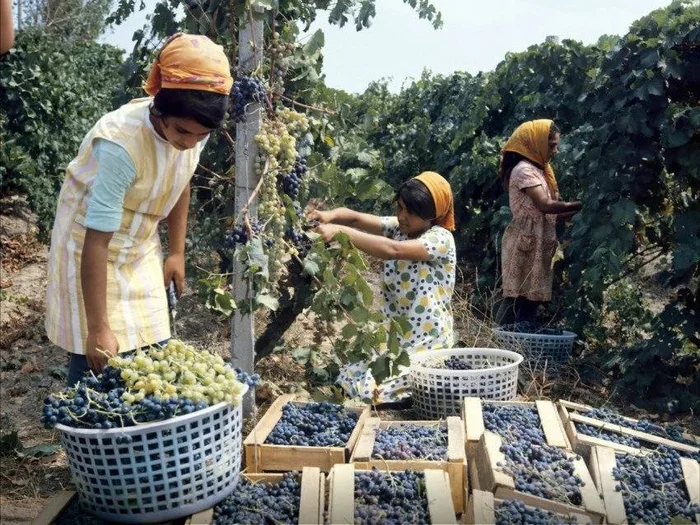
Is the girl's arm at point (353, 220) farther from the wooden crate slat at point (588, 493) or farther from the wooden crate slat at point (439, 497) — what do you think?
the wooden crate slat at point (588, 493)

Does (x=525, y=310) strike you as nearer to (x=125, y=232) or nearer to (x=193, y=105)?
(x=125, y=232)

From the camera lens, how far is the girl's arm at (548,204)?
15.5 feet

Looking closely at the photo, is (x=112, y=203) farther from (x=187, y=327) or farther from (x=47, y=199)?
(x=47, y=199)

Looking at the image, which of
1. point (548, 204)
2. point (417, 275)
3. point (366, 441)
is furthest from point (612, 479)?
point (548, 204)

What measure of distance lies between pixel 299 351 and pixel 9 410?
1575 mm

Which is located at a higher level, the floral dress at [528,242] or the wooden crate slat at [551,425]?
the floral dress at [528,242]

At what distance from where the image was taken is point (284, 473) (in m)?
2.56

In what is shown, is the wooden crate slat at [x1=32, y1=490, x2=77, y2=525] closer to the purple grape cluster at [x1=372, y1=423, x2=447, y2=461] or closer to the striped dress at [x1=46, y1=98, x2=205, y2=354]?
the striped dress at [x1=46, y1=98, x2=205, y2=354]

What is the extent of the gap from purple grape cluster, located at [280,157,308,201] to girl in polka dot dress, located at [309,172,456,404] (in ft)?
1.71

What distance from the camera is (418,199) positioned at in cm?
372

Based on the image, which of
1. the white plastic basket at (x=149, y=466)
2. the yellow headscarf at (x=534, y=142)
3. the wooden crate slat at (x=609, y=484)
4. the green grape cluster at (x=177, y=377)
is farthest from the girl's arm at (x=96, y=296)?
the yellow headscarf at (x=534, y=142)

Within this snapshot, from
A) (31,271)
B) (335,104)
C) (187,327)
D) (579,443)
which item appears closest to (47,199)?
(31,271)

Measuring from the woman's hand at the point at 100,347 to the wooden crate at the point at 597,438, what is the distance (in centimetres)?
170

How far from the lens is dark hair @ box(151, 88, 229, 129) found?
85.0 inches
